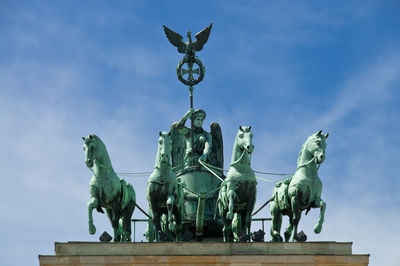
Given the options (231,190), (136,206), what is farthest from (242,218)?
(136,206)

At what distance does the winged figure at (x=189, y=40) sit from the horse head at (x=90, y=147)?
570cm

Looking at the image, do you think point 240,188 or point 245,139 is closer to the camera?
point 245,139

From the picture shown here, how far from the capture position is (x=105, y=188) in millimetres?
28812

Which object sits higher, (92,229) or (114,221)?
(114,221)

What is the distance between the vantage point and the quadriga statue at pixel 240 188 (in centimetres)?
2873

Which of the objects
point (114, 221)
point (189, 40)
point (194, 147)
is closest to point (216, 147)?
point (194, 147)

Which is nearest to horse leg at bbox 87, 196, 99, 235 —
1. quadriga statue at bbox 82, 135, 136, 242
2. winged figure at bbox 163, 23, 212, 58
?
quadriga statue at bbox 82, 135, 136, 242

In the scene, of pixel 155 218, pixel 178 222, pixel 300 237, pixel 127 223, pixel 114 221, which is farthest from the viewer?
pixel 127 223

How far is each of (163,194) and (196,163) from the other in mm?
3879

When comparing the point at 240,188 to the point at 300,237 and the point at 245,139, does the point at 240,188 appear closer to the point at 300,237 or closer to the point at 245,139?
the point at 245,139

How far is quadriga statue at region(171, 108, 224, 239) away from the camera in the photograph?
31.8 metres

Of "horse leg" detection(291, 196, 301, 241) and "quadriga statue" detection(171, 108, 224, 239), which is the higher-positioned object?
"quadriga statue" detection(171, 108, 224, 239)

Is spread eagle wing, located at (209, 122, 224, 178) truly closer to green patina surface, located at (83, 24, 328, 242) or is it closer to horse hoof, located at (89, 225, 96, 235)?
green patina surface, located at (83, 24, 328, 242)

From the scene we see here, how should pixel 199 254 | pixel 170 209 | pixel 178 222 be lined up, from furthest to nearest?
pixel 178 222, pixel 170 209, pixel 199 254
